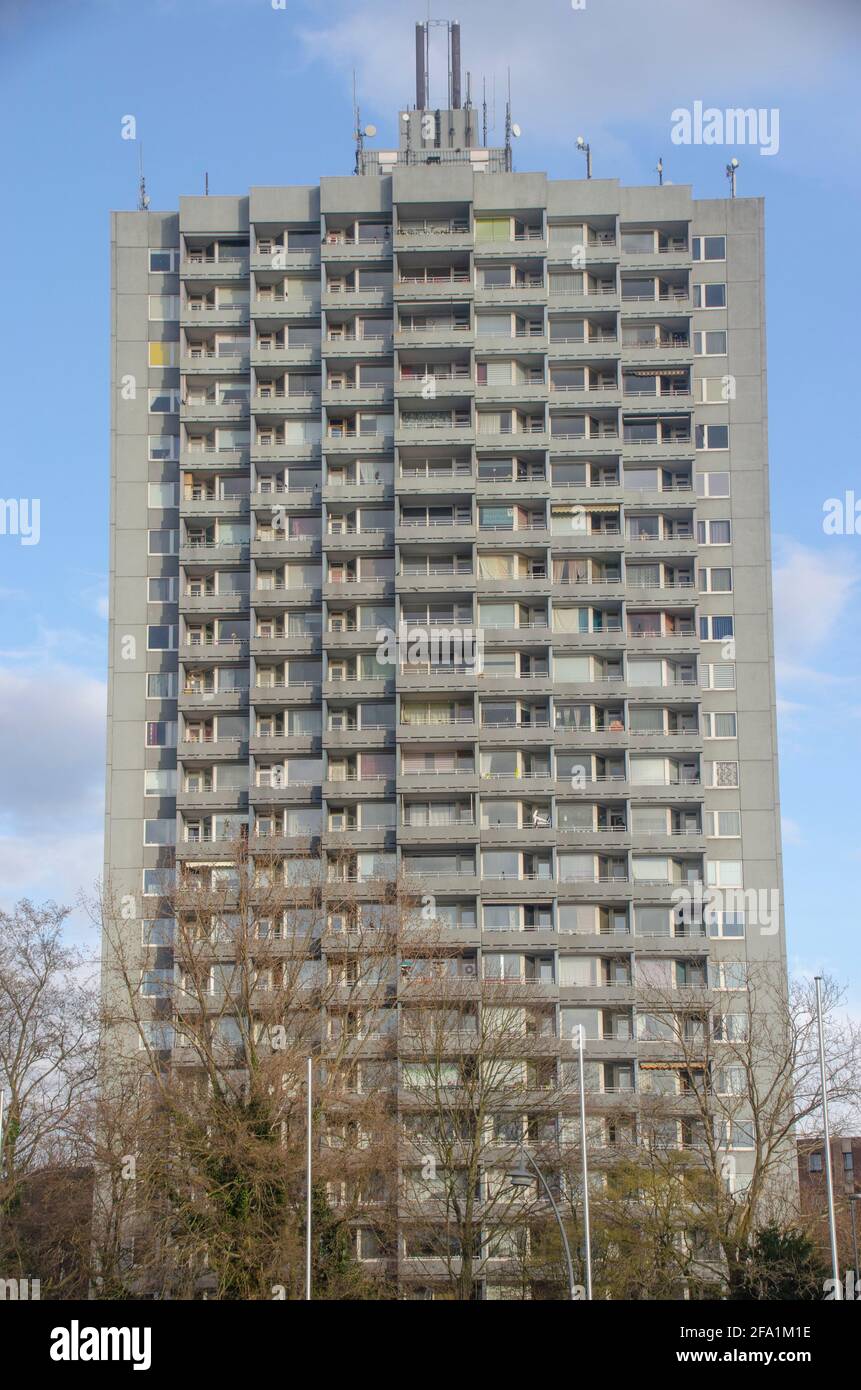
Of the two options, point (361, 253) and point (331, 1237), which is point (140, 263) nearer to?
point (361, 253)

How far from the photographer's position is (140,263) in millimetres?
104188

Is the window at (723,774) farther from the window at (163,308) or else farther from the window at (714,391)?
the window at (163,308)

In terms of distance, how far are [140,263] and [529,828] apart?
3879cm

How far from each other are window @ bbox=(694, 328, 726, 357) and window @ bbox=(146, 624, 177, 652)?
32507 mm

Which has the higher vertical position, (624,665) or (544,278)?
(544,278)

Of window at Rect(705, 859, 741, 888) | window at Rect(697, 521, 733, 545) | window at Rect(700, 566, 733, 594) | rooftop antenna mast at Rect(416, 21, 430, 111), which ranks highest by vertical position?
rooftop antenna mast at Rect(416, 21, 430, 111)

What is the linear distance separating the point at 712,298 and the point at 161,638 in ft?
116

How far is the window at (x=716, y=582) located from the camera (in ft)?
326

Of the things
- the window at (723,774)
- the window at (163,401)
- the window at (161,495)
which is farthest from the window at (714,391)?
the window at (161,495)

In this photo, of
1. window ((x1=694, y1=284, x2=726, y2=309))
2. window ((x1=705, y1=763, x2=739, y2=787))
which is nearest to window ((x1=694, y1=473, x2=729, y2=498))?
window ((x1=694, y1=284, x2=726, y2=309))

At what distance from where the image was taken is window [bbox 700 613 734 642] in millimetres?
98812

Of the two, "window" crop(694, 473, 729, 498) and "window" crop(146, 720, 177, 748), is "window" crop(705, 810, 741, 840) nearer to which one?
"window" crop(694, 473, 729, 498)
